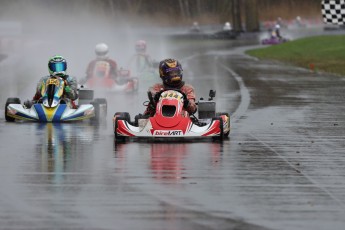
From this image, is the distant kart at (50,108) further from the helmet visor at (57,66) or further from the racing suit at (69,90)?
the helmet visor at (57,66)

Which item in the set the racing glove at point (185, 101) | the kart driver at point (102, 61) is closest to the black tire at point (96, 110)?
the racing glove at point (185, 101)

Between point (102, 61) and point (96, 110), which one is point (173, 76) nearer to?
point (96, 110)

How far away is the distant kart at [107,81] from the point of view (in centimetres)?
2447

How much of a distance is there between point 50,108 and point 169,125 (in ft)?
10.3

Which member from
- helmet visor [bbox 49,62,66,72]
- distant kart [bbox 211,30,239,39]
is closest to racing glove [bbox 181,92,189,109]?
helmet visor [bbox 49,62,66,72]

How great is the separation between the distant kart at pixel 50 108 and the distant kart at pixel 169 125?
7.77 feet

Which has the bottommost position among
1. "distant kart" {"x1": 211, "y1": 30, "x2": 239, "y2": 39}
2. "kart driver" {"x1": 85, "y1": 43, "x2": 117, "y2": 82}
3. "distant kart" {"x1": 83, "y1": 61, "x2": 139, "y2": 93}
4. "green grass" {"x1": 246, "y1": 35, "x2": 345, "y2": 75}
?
"distant kart" {"x1": 83, "y1": 61, "x2": 139, "y2": 93}

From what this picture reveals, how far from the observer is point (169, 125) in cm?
1416

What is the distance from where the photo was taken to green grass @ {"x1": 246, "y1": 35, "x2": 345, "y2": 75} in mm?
37969

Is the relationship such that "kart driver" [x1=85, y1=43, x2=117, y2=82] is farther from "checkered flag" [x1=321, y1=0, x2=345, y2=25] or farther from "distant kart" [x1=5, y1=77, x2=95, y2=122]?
"checkered flag" [x1=321, y1=0, x2=345, y2=25]

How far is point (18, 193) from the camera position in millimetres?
9922

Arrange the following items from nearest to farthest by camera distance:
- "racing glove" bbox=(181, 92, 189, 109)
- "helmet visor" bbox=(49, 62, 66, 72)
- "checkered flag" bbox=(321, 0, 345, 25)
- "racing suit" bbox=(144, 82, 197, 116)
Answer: "racing glove" bbox=(181, 92, 189, 109)
"racing suit" bbox=(144, 82, 197, 116)
"helmet visor" bbox=(49, 62, 66, 72)
"checkered flag" bbox=(321, 0, 345, 25)

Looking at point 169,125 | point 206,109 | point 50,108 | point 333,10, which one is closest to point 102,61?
point 50,108

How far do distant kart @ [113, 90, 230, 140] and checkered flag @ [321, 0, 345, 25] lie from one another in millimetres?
29319
